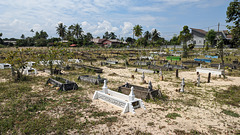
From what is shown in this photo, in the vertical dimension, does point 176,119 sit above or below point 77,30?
below

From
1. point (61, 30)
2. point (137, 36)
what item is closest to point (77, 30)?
point (61, 30)

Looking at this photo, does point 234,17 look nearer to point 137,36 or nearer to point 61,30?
point 137,36

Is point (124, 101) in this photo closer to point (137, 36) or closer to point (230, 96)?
point (230, 96)

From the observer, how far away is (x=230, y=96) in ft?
38.7

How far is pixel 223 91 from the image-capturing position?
13180 millimetres

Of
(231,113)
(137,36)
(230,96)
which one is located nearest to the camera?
(231,113)

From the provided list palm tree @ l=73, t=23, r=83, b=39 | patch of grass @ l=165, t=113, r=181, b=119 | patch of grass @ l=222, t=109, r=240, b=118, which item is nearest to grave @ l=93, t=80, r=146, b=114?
patch of grass @ l=165, t=113, r=181, b=119

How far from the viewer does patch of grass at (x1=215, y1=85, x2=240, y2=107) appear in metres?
10.5

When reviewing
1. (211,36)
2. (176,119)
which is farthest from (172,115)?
(211,36)

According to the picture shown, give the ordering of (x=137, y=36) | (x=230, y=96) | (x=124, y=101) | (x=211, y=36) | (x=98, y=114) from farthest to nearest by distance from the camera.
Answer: (x=211, y=36)
(x=137, y=36)
(x=230, y=96)
(x=124, y=101)
(x=98, y=114)

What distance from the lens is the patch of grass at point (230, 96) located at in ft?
34.5

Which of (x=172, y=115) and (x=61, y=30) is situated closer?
(x=172, y=115)

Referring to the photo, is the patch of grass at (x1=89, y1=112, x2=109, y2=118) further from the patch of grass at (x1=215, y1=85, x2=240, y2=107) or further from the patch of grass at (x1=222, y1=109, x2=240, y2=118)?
the patch of grass at (x1=215, y1=85, x2=240, y2=107)

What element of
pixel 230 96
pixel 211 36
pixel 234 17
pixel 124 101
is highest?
pixel 211 36
